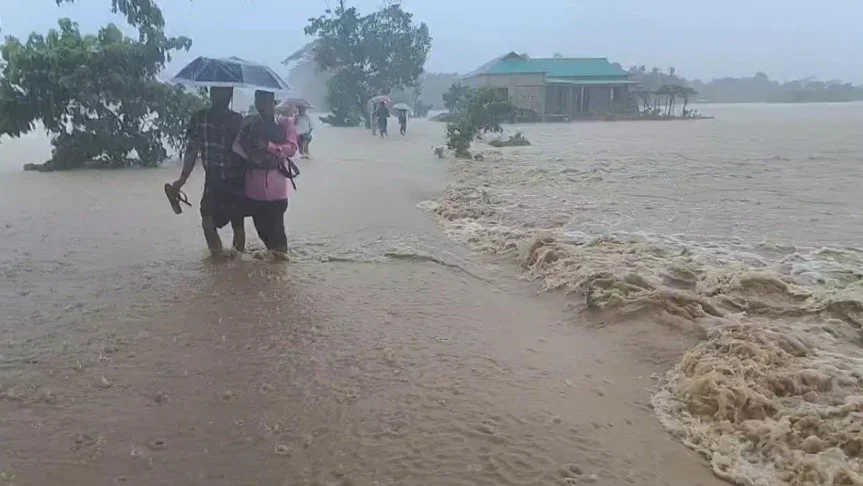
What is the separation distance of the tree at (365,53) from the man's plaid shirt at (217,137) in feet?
121

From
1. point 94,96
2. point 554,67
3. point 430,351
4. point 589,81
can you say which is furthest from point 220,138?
point 554,67

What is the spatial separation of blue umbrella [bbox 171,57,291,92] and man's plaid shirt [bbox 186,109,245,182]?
0.26 meters

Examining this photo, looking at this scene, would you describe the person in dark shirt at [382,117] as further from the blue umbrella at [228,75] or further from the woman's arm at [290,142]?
the woman's arm at [290,142]

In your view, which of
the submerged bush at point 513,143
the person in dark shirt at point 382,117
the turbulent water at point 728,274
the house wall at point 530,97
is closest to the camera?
the turbulent water at point 728,274

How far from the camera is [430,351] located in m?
4.73

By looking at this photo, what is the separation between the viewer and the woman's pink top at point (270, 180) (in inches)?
252

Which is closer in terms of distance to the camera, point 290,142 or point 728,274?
point 290,142

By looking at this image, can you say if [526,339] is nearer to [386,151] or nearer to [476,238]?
[476,238]

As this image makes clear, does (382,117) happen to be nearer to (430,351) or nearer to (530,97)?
(530,97)

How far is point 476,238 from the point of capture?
30.0ft

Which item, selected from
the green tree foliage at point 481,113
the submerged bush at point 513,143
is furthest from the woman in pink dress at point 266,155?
the submerged bush at point 513,143

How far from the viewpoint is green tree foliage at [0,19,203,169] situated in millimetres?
16141

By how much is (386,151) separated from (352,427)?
2091cm

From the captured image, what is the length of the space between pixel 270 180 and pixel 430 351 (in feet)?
8.31
